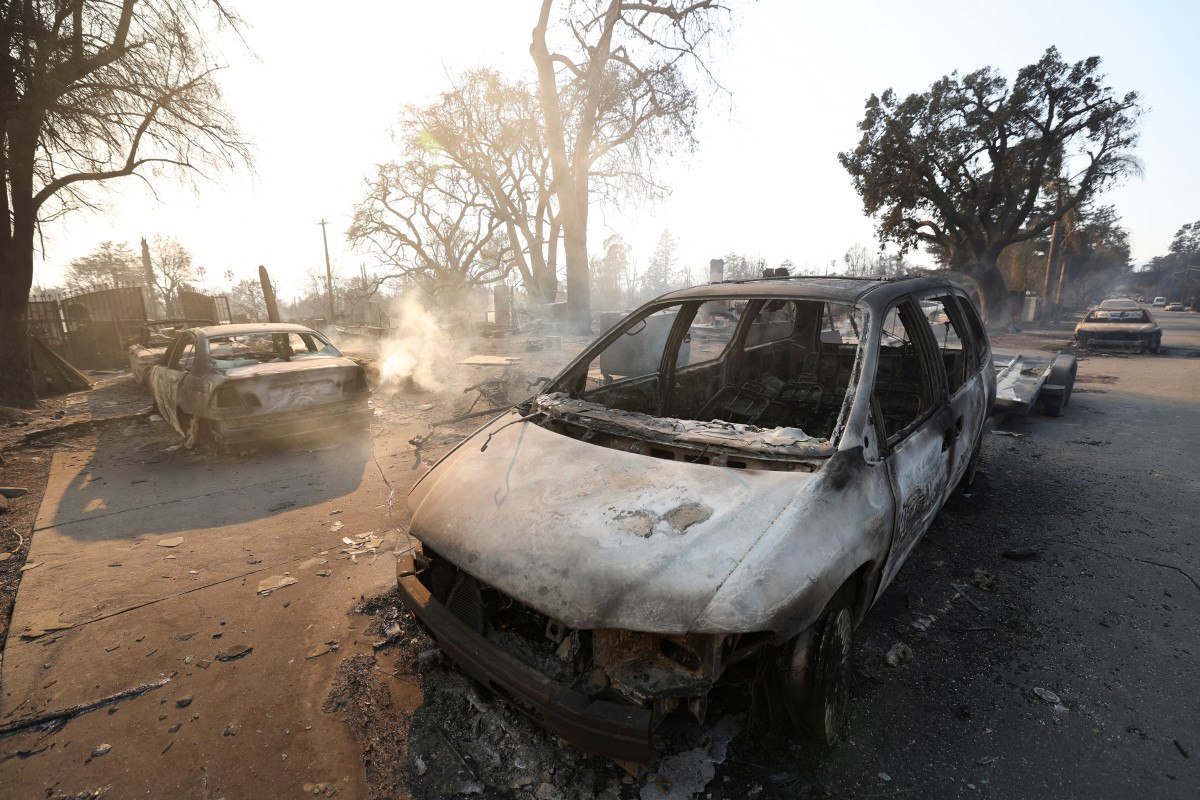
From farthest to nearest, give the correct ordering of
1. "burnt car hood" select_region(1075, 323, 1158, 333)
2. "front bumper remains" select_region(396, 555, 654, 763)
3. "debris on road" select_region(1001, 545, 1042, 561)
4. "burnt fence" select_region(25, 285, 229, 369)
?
"burnt car hood" select_region(1075, 323, 1158, 333) < "burnt fence" select_region(25, 285, 229, 369) < "debris on road" select_region(1001, 545, 1042, 561) < "front bumper remains" select_region(396, 555, 654, 763)

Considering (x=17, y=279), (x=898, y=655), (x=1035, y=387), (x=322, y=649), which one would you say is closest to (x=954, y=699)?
(x=898, y=655)

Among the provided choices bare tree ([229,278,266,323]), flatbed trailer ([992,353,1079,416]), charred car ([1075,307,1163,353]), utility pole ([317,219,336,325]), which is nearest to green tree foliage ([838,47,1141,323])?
charred car ([1075,307,1163,353])

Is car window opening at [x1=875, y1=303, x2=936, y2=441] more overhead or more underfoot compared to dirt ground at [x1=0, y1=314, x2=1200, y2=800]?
more overhead

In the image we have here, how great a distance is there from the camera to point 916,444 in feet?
8.00

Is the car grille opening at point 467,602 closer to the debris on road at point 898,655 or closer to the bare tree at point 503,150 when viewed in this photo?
the debris on road at point 898,655

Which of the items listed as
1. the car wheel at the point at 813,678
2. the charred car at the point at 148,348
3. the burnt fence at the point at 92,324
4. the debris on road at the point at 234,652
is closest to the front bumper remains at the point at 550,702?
the car wheel at the point at 813,678

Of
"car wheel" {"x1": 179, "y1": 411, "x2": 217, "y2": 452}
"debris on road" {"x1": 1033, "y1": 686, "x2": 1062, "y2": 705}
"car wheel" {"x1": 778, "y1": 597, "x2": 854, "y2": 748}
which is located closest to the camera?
"car wheel" {"x1": 778, "y1": 597, "x2": 854, "y2": 748}

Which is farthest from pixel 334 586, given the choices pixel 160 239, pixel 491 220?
pixel 160 239

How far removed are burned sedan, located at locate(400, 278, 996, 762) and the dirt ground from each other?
0.25 m

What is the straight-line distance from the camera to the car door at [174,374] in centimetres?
597

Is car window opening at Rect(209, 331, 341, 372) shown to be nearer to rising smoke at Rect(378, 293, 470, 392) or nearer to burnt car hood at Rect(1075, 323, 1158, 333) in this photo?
rising smoke at Rect(378, 293, 470, 392)

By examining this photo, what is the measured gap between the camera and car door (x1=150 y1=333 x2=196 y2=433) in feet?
19.6

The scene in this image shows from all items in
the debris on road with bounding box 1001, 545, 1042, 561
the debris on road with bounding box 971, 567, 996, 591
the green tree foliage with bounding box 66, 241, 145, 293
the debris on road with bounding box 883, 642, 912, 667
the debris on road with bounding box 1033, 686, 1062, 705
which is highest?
the green tree foliage with bounding box 66, 241, 145, 293

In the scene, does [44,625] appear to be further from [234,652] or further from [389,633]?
[389,633]
